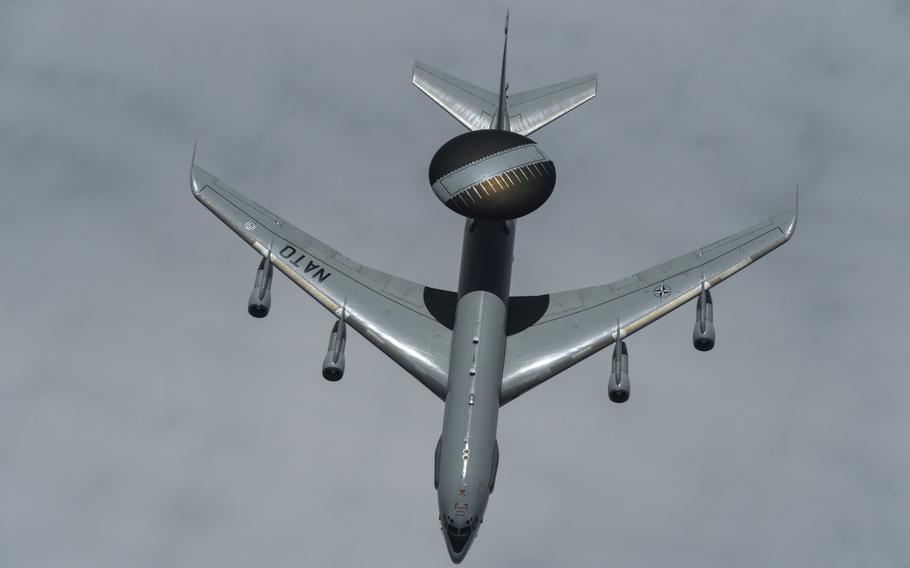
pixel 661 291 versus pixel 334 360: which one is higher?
pixel 661 291

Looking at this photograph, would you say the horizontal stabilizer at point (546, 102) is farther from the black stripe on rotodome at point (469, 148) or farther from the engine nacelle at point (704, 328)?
the engine nacelle at point (704, 328)

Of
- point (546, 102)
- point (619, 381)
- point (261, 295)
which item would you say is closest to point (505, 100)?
point (546, 102)

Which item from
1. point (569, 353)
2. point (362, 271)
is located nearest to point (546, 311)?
point (569, 353)

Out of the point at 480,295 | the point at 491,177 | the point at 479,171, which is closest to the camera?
the point at 491,177

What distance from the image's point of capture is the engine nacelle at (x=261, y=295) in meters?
106

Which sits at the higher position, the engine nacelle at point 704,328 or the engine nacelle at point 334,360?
the engine nacelle at point 704,328

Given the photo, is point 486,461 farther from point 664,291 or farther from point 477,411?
point 664,291

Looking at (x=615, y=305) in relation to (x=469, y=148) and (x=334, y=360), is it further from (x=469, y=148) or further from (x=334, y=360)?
(x=334, y=360)

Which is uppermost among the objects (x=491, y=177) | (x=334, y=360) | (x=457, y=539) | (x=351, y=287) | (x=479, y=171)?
(x=479, y=171)

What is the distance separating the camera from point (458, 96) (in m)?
115

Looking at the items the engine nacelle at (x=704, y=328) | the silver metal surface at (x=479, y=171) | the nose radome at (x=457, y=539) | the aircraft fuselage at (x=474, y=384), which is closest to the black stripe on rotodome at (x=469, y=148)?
the silver metal surface at (x=479, y=171)

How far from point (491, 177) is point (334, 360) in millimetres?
13935

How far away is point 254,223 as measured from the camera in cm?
11150

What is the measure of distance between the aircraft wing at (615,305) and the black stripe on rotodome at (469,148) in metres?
11.8
